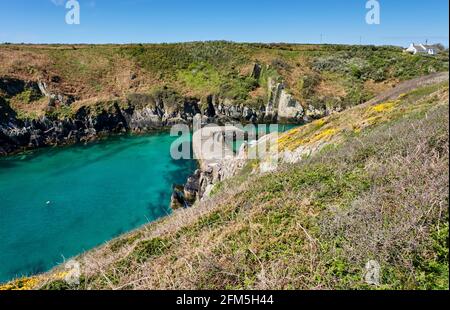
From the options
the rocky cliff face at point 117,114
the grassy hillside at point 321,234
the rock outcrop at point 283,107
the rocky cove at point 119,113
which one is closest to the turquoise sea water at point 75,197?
the rocky cliff face at point 117,114

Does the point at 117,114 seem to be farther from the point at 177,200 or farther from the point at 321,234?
the point at 321,234

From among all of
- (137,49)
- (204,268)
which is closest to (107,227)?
(204,268)

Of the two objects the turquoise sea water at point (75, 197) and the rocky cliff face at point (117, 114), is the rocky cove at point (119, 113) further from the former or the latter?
the turquoise sea water at point (75, 197)

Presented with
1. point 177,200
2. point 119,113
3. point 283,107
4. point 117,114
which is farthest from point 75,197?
point 283,107

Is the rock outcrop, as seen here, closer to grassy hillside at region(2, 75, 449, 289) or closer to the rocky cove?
the rocky cove

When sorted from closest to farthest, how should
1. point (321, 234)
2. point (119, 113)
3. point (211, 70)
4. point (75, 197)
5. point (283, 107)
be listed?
point (321, 234) → point (75, 197) → point (119, 113) → point (283, 107) → point (211, 70)

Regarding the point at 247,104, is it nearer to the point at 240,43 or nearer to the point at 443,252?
the point at 240,43
